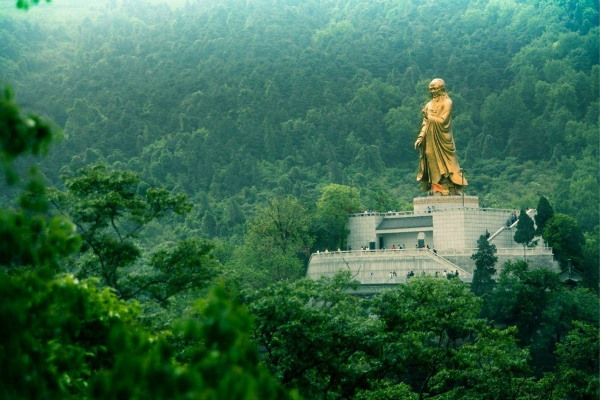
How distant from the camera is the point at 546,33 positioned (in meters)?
103

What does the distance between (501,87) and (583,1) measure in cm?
1274

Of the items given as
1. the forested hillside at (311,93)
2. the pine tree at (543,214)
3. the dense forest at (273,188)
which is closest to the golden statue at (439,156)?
the pine tree at (543,214)

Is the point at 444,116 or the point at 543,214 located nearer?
the point at 543,214

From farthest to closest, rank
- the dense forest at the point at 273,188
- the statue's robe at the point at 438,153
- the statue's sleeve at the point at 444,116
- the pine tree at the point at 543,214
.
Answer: the statue's sleeve at the point at 444,116 → the statue's robe at the point at 438,153 → the pine tree at the point at 543,214 → the dense forest at the point at 273,188

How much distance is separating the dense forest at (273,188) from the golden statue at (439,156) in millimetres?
3492

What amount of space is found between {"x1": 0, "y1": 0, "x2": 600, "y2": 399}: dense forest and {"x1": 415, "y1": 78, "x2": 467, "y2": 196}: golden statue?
349 centimetres

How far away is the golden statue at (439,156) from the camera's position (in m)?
55.1

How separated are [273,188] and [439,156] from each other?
24085 millimetres

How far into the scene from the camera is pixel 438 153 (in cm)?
5519

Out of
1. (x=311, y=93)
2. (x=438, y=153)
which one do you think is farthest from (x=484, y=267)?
(x=311, y=93)

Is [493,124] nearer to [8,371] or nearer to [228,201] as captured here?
[228,201]

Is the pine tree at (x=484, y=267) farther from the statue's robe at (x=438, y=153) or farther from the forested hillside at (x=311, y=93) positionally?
the forested hillside at (x=311, y=93)

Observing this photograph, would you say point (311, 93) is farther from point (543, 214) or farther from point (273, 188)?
point (543, 214)

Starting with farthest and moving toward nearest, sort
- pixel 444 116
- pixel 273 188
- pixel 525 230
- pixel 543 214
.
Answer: pixel 273 188 < pixel 444 116 < pixel 543 214 < pixel 525 230
